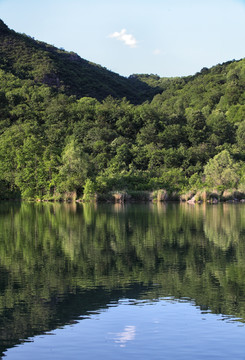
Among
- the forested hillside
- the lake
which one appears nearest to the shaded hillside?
the forested hillside

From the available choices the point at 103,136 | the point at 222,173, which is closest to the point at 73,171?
the point at 222,173

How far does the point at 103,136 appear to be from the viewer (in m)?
64.6

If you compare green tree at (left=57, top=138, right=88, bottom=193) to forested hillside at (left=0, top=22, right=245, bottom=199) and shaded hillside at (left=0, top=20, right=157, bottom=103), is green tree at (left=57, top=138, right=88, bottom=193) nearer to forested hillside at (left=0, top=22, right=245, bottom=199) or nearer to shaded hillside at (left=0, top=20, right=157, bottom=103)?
forested hillside at (left=0, top=22, right=245, bottom=199)

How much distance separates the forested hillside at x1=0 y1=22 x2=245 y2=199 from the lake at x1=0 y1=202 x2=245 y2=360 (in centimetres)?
3057

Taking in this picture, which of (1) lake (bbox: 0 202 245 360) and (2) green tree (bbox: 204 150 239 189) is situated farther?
(2) green tree (bbox: 204 150 239 189)

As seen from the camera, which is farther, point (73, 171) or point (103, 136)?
point (103, 136)

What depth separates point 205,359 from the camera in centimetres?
676

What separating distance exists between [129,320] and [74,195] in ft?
133

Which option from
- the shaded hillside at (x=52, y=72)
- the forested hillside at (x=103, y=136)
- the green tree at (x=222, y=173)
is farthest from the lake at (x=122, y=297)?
the shaded hillside at (x=52, y=72)

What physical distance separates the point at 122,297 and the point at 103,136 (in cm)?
5527

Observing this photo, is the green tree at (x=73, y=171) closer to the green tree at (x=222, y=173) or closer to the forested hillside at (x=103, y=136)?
the forested hillside at (x=103, y=136)

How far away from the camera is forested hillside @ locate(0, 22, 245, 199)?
50.0 meters

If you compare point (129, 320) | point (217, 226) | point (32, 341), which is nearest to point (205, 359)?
point (129, 320)

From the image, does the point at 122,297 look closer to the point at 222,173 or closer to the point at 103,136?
the point at 222,173
